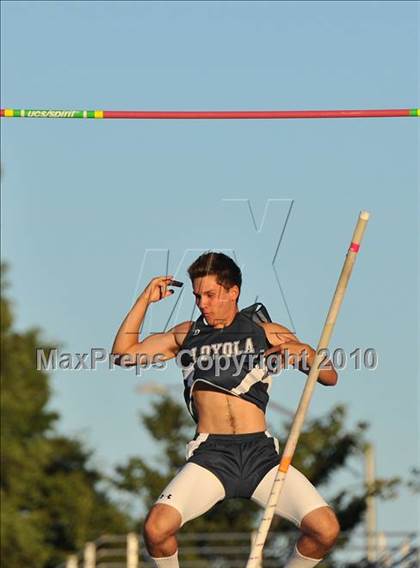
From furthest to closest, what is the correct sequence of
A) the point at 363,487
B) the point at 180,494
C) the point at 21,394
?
the point at 21,394 → the point at 363,487 → the point at 180,494

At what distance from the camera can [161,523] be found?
11.8 meters

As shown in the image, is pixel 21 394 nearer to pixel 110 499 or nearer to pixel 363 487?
pixel 110 499

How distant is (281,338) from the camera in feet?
40.8

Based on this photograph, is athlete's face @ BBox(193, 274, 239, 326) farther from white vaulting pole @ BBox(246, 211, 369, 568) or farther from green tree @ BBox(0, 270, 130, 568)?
green tree @ BBox(0, 270, 130, 568)

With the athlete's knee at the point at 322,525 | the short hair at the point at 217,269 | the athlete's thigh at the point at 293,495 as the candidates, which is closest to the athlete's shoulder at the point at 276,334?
the short hair at the point at 217,269

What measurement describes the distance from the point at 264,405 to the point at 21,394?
33.1 metres

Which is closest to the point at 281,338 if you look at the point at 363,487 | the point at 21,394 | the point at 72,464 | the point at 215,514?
the point at 363,487

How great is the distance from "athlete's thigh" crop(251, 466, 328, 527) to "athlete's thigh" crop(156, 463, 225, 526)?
291mm

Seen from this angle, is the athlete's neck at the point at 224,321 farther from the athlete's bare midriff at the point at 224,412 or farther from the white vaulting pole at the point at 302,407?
the white vaulting pole at the point at 302,407

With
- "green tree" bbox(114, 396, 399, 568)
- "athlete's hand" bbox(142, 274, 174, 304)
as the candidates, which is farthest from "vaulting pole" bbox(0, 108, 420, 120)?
"green tree" bbox(114, 396, 399, 568)

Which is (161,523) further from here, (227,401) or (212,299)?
(212,299)

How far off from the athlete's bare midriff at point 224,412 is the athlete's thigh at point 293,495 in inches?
14.1

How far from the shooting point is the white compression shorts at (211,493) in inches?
469

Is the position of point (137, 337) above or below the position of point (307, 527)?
above
